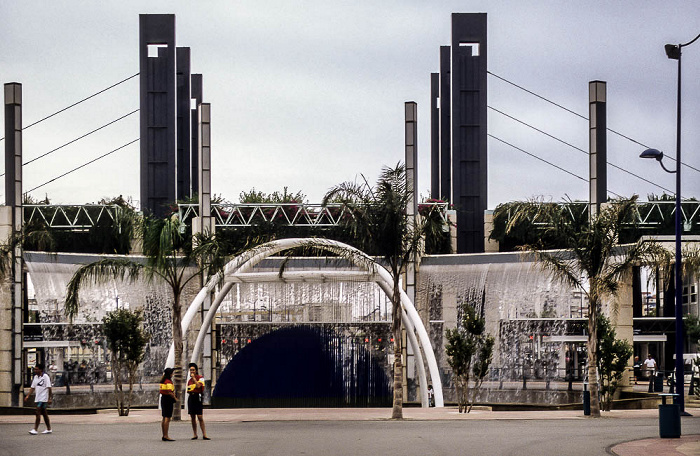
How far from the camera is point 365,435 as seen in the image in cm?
2300

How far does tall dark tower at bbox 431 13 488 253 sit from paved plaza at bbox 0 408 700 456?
2309cm

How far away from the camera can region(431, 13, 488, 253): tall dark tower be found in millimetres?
54694

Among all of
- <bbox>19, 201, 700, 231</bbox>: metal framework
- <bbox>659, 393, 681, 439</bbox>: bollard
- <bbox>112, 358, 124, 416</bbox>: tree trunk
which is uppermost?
<bbox>19, 201, 700, 231</bbox>: metal framework

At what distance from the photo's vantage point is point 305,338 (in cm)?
3859

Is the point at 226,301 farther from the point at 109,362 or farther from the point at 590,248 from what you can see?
the point at 590,248

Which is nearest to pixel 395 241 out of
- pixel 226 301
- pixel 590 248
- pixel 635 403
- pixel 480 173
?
pixel 590 248

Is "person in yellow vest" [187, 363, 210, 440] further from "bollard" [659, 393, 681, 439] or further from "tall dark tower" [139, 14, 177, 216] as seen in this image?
"tall dark tower" [139, 14, 177, 216]

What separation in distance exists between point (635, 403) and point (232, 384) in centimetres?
1456

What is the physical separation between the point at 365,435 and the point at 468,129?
34.0m

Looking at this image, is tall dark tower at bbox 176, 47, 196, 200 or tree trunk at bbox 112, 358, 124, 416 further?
tall dark tower at bbox 176, 47, 196, 200

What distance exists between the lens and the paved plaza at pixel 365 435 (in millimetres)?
18906

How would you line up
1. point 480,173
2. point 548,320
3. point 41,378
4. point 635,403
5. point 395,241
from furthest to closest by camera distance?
point 480,173, point 548,320, point 635,403, point 395,241, point 41,378

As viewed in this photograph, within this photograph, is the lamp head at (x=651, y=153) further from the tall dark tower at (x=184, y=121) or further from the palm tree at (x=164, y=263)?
the tall dark tower at (x=184, y=121)

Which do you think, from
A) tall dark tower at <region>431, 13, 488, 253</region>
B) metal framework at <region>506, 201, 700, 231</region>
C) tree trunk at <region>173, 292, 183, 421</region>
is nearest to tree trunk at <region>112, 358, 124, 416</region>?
tree trunk at <region>173, 292, 183, 421</region>
